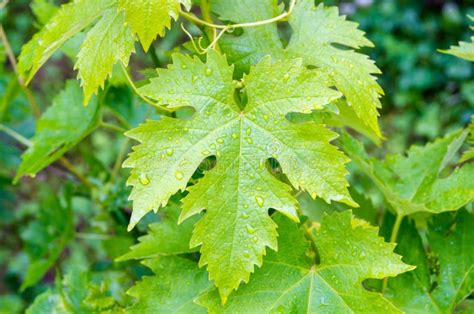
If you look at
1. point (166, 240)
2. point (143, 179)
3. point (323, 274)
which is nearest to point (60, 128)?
point (166, 240)

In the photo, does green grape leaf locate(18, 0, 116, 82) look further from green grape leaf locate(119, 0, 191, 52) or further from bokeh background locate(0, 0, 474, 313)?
bokeh background locate(0, 0, 474, 313)

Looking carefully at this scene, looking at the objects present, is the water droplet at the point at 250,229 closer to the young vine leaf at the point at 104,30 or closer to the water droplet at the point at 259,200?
the water droplet at the point at 259,200

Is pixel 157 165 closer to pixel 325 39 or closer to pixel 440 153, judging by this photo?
pixel 325 39

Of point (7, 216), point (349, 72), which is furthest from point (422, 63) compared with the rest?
point (349, 72)

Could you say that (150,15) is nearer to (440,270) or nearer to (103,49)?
(103,49)

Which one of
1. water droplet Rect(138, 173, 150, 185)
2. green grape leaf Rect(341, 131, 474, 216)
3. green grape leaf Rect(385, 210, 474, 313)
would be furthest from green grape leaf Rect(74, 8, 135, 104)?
green grape leaf Rect(385, 210, 474, 313)

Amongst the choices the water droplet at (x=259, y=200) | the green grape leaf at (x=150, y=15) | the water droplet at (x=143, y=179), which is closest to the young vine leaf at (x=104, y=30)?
the green grape leaf at (x=150, y=15)
